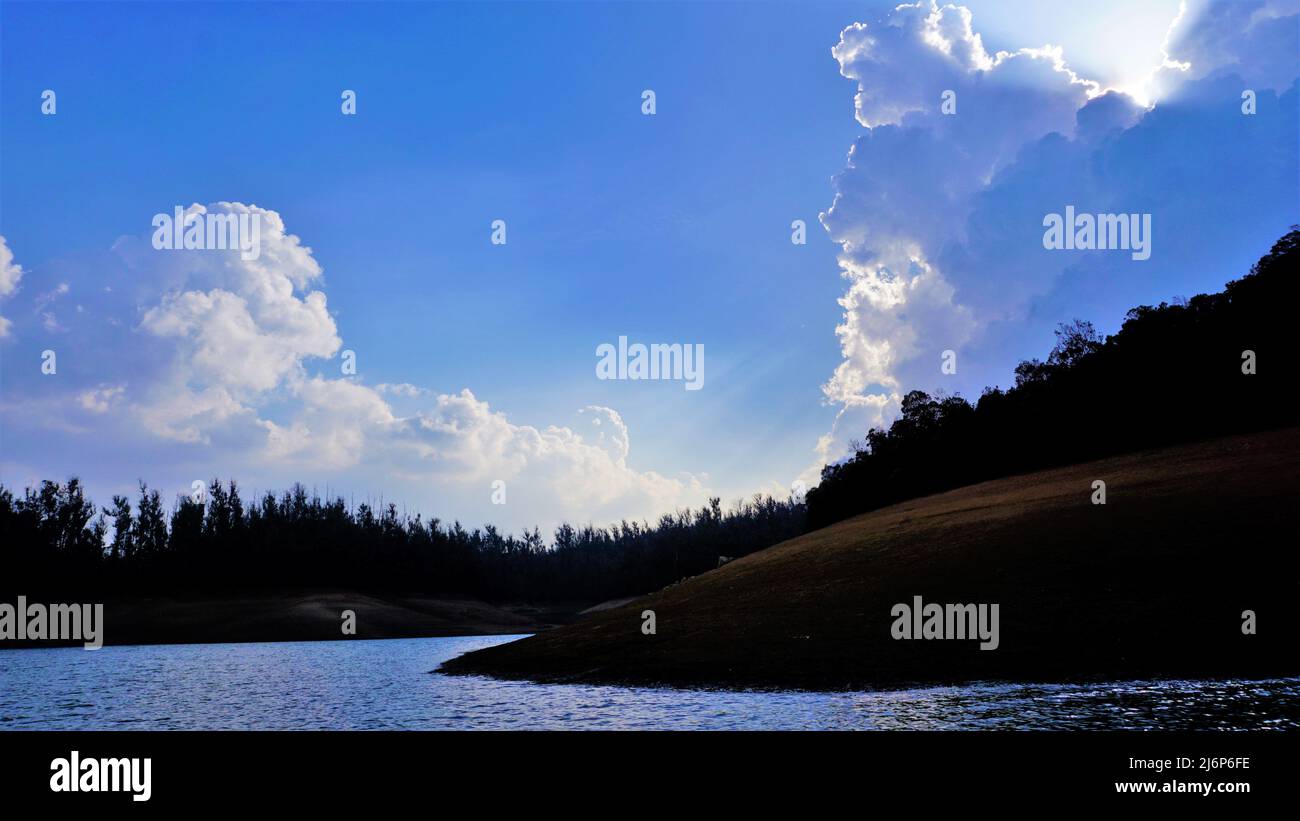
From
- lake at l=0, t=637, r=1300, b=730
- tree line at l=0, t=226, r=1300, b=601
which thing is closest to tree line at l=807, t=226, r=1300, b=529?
tree line at l=0, t=226, r=1300, b=601

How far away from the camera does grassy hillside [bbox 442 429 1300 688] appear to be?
35.3m

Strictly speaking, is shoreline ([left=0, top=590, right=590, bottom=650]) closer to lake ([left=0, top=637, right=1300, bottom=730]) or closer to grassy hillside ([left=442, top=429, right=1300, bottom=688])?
lake ([left=0, top=637, right=1300, bottom=730])

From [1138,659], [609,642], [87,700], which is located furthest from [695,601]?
[87,700]

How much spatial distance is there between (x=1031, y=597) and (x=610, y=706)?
24499 mm

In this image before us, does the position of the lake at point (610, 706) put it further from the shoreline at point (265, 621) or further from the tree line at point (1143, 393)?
the shoreline at point (265, 621)

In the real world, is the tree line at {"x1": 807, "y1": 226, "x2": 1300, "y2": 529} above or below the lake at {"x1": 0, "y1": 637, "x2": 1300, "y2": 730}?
above

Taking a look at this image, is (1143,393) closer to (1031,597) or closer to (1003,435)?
(1003,435)

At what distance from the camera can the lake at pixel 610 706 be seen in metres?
24.0

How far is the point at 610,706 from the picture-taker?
106 feet

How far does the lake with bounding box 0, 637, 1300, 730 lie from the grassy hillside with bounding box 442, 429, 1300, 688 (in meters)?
3.86

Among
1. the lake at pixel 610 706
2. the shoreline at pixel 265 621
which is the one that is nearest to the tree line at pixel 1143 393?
→ the lake at pixel 610 706

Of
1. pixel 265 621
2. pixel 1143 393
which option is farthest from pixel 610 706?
pixel 265 621
